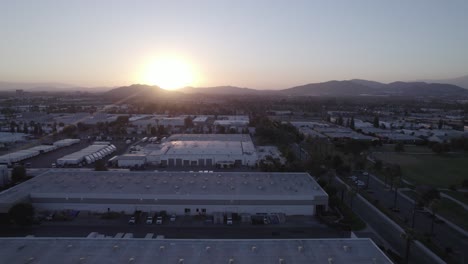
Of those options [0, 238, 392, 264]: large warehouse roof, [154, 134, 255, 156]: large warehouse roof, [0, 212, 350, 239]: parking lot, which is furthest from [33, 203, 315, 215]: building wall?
[154, 134, 255, 156]: large warehouse roof

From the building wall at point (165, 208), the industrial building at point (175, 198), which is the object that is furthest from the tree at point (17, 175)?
the building wall at point (165, 208)

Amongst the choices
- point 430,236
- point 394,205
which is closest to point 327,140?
point 394,205

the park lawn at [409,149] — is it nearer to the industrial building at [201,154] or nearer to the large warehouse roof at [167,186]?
the industrial building at [201,154]

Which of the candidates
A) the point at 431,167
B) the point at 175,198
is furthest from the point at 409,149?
the point at 175,198

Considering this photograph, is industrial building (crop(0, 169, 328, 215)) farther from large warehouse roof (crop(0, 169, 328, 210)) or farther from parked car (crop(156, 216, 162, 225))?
parked car (crop(156, 216, 162, 225))

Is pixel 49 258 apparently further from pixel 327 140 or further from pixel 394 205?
pixel 327 140

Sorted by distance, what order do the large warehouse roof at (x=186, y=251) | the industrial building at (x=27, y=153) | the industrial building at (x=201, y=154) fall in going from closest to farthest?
the large warehouse roof at (x=186, y=251) < the industrial building at (x=27, y=153) < the industrial building at (x=201, y=154)

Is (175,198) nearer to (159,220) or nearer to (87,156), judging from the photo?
(159,220)
